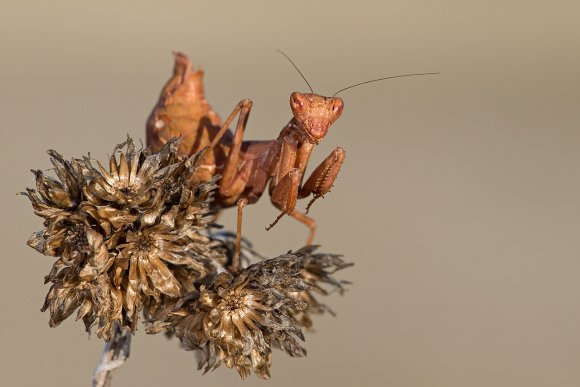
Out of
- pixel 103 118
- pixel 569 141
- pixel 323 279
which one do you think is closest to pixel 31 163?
pixel 103 118

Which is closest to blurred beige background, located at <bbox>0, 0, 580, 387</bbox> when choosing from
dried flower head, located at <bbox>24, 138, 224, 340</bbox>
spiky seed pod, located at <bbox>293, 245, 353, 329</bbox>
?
spiky seed pod, located at <bbox>293, 245, 353, 329</bbox>

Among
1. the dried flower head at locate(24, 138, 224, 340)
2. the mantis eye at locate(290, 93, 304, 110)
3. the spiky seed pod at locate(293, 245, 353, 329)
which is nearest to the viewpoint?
the dried flower head at locate(24, 138, 224, 340)

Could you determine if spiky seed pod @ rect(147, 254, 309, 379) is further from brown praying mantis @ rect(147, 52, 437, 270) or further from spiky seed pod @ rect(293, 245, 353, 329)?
spiky seed pod @ rect(293, 245, 353, 329)

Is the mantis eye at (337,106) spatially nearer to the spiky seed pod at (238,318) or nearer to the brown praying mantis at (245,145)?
the brown praying mantis at (245,145)

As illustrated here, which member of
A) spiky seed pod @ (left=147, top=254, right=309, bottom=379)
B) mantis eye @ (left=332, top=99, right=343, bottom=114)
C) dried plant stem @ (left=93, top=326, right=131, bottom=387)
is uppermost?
mantis eye @ (left=332, top=99, right=343, bottom=114)

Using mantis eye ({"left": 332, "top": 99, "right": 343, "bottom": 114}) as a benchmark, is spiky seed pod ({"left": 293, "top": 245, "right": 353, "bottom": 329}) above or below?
below

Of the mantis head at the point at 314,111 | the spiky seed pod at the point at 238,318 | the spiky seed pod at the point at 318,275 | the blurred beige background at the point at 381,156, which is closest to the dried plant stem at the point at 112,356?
the spiky seed pod at the point at 238,318

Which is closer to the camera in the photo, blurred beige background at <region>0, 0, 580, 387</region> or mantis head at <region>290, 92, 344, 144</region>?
mantis head at <region>290, 92, 344, 144</region>
